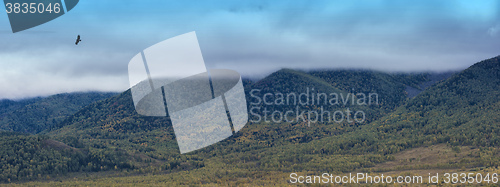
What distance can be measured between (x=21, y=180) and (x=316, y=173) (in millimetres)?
143023

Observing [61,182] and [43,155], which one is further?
[43,155]

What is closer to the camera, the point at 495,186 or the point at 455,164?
the point at 495,186

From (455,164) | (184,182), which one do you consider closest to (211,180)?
(184,182)

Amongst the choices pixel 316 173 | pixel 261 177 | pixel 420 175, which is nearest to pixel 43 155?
pixel 261 177

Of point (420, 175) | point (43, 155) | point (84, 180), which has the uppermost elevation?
point (43, 155)

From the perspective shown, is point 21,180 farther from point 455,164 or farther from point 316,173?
point 455,164

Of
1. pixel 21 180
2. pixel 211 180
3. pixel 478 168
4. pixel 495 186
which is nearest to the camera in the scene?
pixel 495 186

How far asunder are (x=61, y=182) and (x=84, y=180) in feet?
42.5

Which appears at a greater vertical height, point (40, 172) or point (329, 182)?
point (40, 172)

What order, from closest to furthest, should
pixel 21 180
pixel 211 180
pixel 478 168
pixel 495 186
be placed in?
pixel 495 186, pixel 478 168, pixel 21 180, pixel 211 180

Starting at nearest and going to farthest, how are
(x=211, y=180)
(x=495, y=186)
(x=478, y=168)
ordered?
(x=495, y=186) → (x=478, y=168) → (x=211, y=180)

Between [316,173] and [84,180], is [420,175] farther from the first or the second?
[84,180]

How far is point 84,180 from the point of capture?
188375 millimetres

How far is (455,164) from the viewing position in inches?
7165
